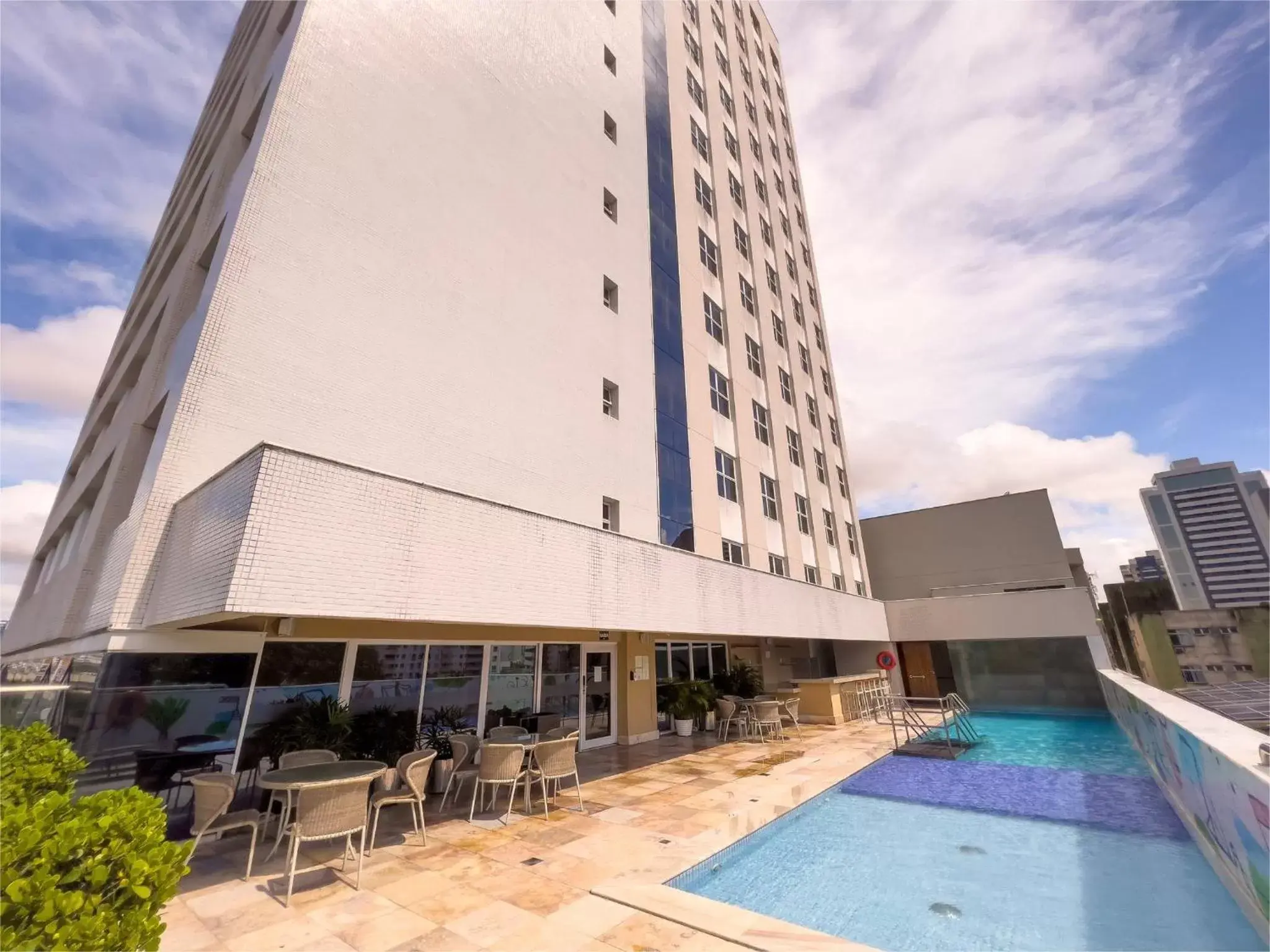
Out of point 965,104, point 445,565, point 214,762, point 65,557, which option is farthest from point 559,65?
point 65,557

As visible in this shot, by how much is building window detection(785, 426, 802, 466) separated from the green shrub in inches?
885

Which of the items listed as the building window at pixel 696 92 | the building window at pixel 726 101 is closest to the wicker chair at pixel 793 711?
the building window at pixel 696 92

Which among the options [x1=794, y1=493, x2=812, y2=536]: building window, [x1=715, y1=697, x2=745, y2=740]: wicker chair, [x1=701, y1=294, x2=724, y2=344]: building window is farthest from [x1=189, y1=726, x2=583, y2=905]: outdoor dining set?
[x1=794, y1=493, x2=812, y2=536]: building window

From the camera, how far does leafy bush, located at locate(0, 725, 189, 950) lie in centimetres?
257

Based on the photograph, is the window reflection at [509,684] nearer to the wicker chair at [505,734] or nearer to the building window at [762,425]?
the wicker chair at [505,734]

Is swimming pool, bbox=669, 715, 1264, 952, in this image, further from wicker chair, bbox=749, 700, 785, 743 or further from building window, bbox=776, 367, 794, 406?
building window, bbox=776, 367, 794, 406

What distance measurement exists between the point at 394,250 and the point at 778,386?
58.9 ft

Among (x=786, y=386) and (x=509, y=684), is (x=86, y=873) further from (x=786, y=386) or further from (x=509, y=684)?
(x=786, y=386)

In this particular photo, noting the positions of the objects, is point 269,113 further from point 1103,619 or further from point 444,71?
point 1103,619

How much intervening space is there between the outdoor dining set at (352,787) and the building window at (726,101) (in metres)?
28.2

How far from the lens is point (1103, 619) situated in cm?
2220

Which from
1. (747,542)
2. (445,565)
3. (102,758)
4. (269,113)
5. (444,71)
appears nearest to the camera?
(102,758)

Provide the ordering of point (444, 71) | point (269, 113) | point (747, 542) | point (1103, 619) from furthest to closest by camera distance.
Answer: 1. point (1103, 619)
2. point (747, 542)
3. point (444, 71)
4. point (269, 113)

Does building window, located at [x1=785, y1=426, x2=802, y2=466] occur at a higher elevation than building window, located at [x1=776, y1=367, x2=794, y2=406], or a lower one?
lower
